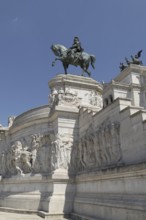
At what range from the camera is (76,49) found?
998 inches

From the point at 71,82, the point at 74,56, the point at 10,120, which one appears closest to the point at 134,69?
the point at 74,56

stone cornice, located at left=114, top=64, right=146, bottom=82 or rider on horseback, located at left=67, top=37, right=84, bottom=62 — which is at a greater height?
stone cornice, located at left=114, top=64, right=146, bottom=82

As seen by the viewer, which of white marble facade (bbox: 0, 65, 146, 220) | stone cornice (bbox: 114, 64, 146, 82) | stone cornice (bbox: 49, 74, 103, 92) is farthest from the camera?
stone cornice (bbox: 114, 64, 146, 82)

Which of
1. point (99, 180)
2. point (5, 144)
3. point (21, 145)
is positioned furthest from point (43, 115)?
point (99, 180)

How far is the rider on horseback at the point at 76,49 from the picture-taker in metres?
24.5

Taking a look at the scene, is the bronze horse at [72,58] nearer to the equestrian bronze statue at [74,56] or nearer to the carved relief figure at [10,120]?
the equestrian bronze statue at [74,56]

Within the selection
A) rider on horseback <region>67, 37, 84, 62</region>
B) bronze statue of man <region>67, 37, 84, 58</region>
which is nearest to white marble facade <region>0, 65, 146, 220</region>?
rider on horseback <region>67, 37, 84, 62</region>

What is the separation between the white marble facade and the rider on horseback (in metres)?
4.59

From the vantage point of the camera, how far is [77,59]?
24.3 m

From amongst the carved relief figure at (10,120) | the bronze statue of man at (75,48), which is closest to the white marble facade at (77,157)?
the carved relief figure at (10,120)

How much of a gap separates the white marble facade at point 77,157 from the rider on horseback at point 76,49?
459 cm

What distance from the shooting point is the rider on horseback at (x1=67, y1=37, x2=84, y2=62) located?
2450 centimetres

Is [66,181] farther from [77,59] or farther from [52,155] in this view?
[77,59]

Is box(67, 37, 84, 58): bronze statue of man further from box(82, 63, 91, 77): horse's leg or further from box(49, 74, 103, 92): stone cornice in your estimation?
box(49, 74, 103, 92): stone cornice
